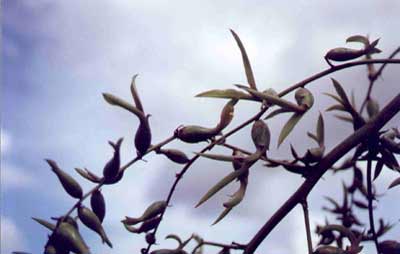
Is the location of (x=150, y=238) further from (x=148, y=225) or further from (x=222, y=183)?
(x=222, y=183)

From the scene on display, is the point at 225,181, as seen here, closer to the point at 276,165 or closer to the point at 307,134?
the point at 276,165

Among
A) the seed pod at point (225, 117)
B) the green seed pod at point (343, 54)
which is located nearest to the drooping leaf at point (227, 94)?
the seed pod at point (225, 117)

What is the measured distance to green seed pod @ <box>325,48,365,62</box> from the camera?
76cm

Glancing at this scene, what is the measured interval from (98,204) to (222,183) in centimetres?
14

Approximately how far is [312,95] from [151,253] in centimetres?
26

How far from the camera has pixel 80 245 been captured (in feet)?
2.10

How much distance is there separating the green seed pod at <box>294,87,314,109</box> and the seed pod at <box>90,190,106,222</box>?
0.25 meters

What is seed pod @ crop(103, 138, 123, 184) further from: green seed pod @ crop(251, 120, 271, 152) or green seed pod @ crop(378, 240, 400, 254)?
green seed pod @ crop(378, 240, 400, 254)

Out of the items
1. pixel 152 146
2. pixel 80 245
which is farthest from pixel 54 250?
pixel 152 146

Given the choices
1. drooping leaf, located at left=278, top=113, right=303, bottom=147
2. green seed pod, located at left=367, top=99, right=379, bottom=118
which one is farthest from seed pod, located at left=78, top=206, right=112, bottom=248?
green seed pod, located at left=367, top=99, right=379, bottom=118

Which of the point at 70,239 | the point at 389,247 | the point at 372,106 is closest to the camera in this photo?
the point at 70,239

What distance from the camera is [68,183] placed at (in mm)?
676

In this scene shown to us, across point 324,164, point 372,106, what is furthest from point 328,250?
point 372,106

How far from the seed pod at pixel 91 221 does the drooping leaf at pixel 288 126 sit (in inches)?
8.8
